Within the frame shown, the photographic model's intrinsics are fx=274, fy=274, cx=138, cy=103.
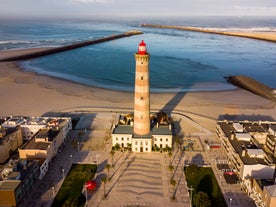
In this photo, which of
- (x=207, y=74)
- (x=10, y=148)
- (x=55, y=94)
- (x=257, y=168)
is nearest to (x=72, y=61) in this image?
(x=55, y=94)

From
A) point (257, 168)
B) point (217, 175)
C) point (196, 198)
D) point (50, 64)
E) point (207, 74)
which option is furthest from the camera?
point (50, 64)

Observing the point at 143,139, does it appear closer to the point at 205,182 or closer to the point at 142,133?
the point at 142,133

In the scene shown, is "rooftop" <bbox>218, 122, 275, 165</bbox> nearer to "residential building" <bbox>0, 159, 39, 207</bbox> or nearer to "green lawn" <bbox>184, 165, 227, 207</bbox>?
"green lawn" <bbox>184, 165, 227, 207</bbox>

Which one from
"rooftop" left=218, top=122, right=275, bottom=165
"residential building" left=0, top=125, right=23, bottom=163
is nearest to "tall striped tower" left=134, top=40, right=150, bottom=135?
"rooftop" left=218, top=122, right=275, bottom=165

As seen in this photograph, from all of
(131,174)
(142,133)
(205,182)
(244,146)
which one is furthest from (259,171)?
(142,133)

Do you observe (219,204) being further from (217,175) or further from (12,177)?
(12,177)

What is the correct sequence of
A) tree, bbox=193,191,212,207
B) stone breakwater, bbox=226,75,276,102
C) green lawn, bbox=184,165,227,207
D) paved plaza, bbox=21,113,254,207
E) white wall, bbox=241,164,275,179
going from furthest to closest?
stone breakwater, bbox=226,75,276,102, white wall, bbox=241,164,275,179, green lawn, bbox=184,165,227,207, paved plaza, bbox=21,113,254,207, tree, bbox=193,191,212,207

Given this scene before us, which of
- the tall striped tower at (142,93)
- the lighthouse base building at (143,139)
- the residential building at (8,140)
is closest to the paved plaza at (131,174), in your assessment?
the lighthouse base building at (143,139)
